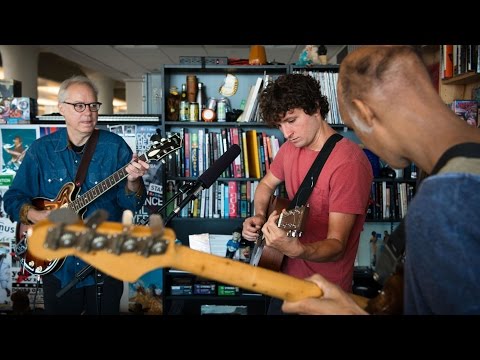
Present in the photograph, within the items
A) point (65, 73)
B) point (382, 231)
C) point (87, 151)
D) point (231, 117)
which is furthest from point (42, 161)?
point (65, 73)

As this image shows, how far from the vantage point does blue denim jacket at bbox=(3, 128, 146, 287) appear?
84.9 inches

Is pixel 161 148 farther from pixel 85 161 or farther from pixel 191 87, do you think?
pixel 191 87

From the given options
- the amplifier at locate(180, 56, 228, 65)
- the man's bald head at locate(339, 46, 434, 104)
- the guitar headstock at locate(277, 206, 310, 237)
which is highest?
the amplifier at locate(180, 56, 228, 65)

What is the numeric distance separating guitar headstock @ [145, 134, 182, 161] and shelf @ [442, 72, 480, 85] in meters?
1.58

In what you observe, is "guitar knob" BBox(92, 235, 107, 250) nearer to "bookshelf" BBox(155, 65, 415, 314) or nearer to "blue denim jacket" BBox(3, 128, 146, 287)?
"blue denim jacket" BBox(3, 128, 146, 287)

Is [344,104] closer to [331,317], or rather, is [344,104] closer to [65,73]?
[331,317]

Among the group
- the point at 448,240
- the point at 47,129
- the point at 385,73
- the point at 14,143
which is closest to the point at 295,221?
the point at 385,73

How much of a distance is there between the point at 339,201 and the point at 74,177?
4.21ft

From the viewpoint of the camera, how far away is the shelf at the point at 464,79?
2.39 metres

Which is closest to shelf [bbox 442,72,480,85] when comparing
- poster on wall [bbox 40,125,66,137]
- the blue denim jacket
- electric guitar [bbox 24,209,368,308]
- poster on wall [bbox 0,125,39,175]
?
the blue denim jacket

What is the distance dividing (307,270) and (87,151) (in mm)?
1204

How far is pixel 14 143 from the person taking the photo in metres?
3.34

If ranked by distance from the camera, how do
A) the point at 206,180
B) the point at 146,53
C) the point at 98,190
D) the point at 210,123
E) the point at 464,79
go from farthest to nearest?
the point at 146,53, the point at 210,123, the point at 464,79, the point at 98,190, the point at 206,180

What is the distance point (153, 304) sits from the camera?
3.47 m
